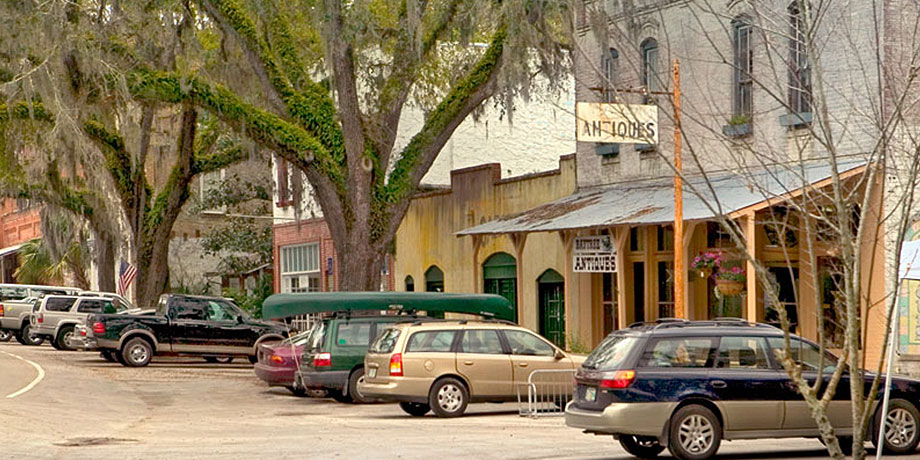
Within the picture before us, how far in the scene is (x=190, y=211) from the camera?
54438 millimetres

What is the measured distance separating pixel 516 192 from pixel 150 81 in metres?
10.0

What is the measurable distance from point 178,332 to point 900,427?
71.5 feet

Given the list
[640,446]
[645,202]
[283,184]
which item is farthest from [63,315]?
[640,446]

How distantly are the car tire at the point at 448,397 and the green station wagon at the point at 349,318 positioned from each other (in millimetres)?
1670

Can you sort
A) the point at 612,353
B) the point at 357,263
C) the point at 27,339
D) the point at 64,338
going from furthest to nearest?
the point at 27,339 < the point at 64,338 < the point at 357,263 < the point at 612,353

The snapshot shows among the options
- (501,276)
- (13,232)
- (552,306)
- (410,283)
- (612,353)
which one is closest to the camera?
(612,353)

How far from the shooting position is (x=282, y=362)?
2538 centimetres

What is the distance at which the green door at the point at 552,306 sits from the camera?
32.8 metres

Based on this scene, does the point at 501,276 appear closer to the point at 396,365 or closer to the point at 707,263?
the point at 707,263

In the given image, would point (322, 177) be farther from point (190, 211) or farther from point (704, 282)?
point (190, 211)

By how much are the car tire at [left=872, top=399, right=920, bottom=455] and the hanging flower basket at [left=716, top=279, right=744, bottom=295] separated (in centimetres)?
944

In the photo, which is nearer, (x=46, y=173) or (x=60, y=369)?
(x=60, y=369)

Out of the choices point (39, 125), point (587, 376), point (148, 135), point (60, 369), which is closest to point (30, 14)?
point (39, 125)

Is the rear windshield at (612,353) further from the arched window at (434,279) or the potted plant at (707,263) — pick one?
the arched window at (434,279)
